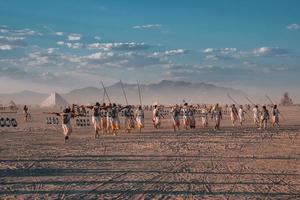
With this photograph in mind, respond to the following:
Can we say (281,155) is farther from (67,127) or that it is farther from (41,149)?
(67,127)

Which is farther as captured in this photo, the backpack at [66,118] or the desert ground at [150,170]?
the backpack at [66,118]

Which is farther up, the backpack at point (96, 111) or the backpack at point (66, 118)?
the backpack at point (96, 111)

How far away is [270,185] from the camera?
12617 millimetres

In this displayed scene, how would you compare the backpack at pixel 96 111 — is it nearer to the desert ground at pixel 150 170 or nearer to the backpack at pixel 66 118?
the backpack at pixel 66 118

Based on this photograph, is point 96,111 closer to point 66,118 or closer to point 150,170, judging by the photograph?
point 66,118

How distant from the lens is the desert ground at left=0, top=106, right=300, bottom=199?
11680mm

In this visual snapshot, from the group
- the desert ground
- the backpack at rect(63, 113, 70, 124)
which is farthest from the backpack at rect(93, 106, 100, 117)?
the desert ground

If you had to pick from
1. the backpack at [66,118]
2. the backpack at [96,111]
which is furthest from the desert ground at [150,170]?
the backpack at [96,111]

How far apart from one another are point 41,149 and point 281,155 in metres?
9.00

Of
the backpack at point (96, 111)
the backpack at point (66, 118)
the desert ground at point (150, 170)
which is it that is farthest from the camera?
the backpack at point (96, 111)

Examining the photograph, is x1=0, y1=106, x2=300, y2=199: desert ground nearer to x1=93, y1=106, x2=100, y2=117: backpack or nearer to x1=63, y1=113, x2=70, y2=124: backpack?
x1=63, y1=113, x2=70, y2=124: backpack

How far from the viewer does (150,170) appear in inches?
591

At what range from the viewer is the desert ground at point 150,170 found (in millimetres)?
11680

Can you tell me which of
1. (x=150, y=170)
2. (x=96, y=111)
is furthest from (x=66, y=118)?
(x=150, y=170)
